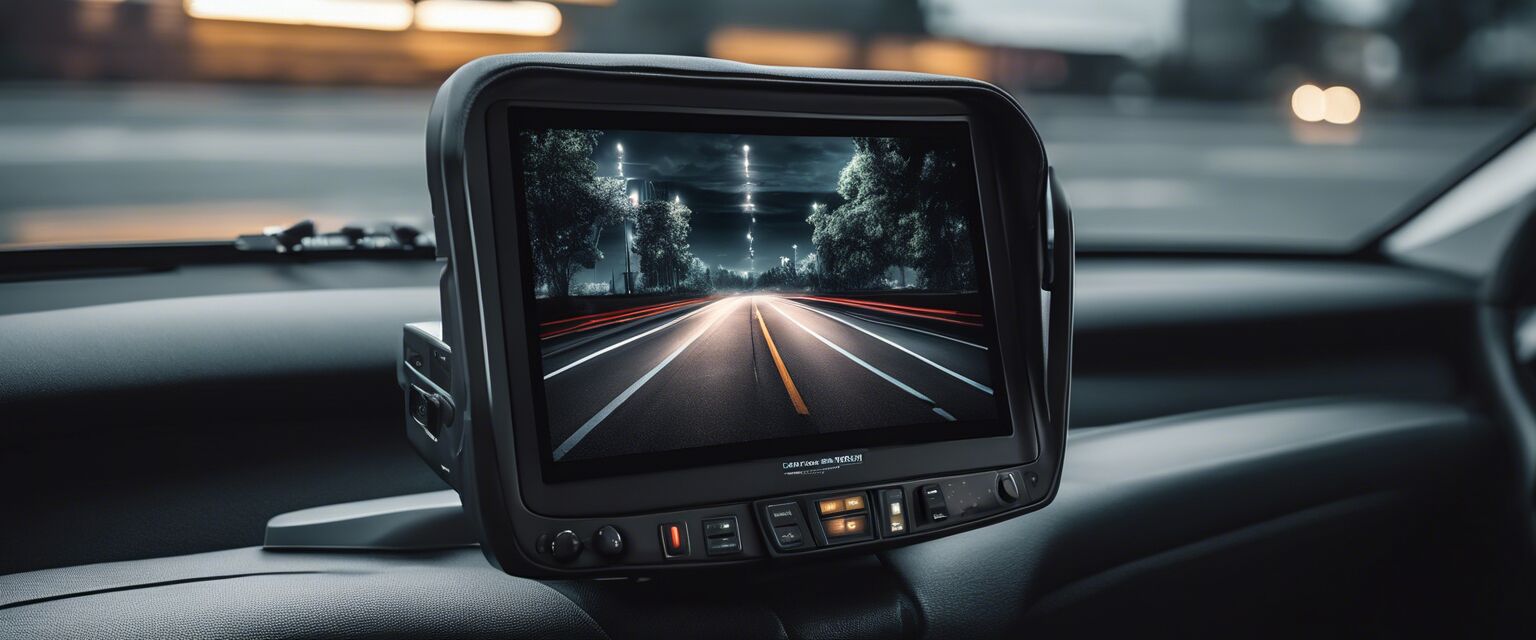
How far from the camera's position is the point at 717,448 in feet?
5.90

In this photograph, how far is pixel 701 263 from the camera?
180cm

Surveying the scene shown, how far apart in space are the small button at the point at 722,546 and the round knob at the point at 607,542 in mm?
142

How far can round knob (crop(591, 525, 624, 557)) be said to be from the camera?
1.69 m

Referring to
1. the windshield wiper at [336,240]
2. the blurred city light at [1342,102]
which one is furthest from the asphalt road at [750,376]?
the blurred city light at [1342,102]

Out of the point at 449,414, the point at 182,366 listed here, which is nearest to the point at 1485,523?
the point at 449,414

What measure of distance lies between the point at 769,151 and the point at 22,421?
1537 millimetres

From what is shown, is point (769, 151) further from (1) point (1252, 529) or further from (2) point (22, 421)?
(1) point (1252, 529)

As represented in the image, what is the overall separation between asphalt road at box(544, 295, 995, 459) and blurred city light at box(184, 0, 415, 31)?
2.06m

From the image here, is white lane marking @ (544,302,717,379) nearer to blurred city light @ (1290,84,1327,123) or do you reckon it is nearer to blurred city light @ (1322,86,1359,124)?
blurred city light @ (1290,84,1327,123)

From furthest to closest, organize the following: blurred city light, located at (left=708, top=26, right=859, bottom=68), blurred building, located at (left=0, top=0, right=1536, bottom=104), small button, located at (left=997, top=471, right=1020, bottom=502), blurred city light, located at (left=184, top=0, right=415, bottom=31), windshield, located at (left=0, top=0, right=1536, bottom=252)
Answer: blurred city light, located at (left=708, top=26, right=859, bottom=68) → blurred building, located at (left=0, top=0, right=1536, bottom=104) → blurred city light, located at (left=184, top=0, right=415, bottom=31) → windshield, located at (left=0, top=0, right=1536, bottom=252) → small button, located at (left=997, top=471, right=1020, bottom=502)

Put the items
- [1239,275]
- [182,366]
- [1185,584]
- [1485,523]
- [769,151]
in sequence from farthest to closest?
1. [1239,275]
2. [1485,523]
3. [1185,584]
4. [182,366]
5. [769,151]

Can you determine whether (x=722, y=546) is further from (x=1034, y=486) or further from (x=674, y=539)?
(x=1034, y=486)

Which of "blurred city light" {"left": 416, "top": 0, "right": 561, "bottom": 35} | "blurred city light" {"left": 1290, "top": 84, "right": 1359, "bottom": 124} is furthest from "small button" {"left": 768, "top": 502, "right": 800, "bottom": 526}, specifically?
"blurred city light" {"left": 1290, "top": 84, "right": 1359, "bottom": 124}

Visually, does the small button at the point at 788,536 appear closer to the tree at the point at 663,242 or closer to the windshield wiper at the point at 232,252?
the tree at the point at 663,242
